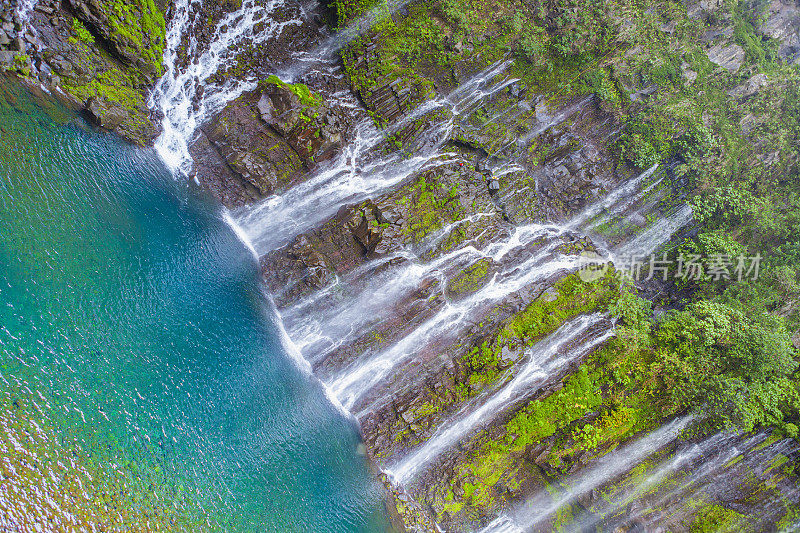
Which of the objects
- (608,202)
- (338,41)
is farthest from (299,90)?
(608,202)

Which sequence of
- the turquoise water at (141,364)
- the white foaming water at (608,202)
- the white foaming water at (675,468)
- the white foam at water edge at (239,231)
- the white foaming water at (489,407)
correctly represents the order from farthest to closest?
the white foaming water at (608,202) → the white foam at water edge at (239,231) → the white foaming water at (489,407) → the white foaming water at (675,468) → the turquoise water at (141,364)

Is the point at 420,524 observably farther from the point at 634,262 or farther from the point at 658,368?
the point at 634,262

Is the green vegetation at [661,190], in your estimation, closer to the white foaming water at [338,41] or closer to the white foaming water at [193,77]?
the white foaming water at [338,41]

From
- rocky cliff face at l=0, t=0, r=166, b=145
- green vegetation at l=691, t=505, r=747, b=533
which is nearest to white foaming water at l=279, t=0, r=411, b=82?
rocky cliff face at l=0, t=0, r=166, b=145

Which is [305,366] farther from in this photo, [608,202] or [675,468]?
[608,202]

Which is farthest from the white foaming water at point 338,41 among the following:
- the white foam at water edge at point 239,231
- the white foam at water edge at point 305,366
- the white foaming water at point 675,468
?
the white foaming water at point 675,468

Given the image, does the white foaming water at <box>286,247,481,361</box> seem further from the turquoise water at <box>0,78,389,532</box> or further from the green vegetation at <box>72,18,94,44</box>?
the green vegetation at <box>72,18,94,44</box>
